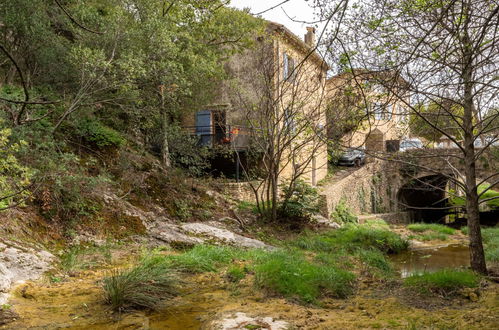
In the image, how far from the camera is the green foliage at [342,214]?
16.8m

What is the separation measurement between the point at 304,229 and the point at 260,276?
23.7 ft

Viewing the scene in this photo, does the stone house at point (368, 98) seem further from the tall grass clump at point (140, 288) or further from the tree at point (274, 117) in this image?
the tall grass clump at point (140, 288)

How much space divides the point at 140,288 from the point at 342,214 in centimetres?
1432

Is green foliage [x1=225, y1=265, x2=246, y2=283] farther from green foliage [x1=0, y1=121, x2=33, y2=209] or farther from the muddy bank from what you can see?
green foliage [x1=0, y1=121, x2=33, y2=209]

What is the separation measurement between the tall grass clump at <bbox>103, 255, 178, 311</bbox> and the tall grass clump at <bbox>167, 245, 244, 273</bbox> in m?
0.72

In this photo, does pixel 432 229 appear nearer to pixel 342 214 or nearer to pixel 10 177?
pixel 342 214

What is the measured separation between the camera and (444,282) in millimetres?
4941

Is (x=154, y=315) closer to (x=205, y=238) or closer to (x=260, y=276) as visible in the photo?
(x=260, y=276)

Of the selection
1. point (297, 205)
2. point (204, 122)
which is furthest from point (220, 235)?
point (204, 122)

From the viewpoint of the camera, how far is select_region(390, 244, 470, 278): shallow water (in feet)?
30.7

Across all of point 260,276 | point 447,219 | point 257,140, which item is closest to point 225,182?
point 257,140

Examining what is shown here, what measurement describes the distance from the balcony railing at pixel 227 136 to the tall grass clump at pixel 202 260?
7.50m

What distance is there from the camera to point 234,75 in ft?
51.9

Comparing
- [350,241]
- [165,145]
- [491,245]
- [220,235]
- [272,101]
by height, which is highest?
[272,101]
